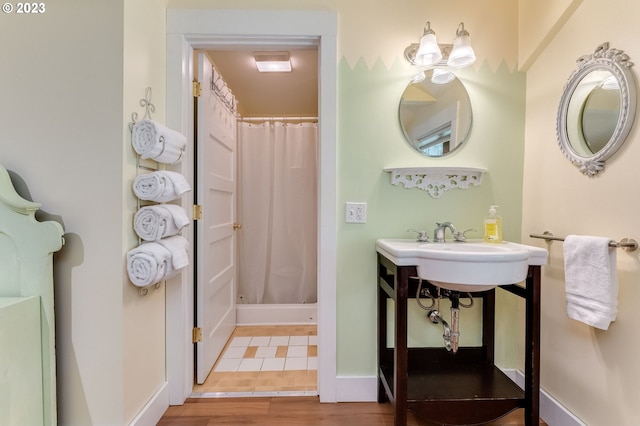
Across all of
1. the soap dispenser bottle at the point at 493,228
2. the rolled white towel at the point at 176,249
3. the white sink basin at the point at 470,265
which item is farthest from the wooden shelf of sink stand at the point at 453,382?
the rolled white towel at the point at 176,249

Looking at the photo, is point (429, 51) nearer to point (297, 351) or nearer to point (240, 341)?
point (297, 351)

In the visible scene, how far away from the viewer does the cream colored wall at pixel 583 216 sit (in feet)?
3.73

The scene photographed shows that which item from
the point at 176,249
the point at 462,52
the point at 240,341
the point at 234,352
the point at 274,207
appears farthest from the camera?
the point at 274,207

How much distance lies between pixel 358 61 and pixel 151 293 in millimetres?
1577

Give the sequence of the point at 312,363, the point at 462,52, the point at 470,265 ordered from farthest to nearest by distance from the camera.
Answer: the point at 312,363, the point at 462,52, the point at 470,265

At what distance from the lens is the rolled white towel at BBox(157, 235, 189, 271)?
134 cm

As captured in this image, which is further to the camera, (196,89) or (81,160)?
(196,89)

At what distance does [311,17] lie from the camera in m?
1.61

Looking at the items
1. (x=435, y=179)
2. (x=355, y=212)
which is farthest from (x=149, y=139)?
(x=435, y=179)

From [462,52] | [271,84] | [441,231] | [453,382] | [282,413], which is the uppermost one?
[271,84]

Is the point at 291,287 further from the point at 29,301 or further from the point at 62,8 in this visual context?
the point at 62,8

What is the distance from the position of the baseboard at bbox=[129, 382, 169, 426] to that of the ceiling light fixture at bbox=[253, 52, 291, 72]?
2142 mm

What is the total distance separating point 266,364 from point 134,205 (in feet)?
4.48

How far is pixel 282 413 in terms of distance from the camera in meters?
1.57
